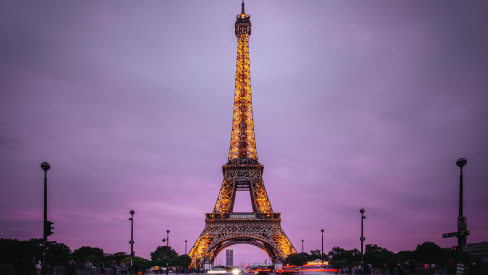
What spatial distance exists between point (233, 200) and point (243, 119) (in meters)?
15.8

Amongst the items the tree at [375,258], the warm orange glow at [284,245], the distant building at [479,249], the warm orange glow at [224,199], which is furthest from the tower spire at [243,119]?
the distant building at [479,249]

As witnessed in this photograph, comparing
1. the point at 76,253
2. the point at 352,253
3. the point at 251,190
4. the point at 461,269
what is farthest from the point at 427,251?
the point at 461,269

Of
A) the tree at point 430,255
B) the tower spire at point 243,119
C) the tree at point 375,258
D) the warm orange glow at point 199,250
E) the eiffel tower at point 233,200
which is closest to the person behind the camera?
the warm orange glow at point 199,250

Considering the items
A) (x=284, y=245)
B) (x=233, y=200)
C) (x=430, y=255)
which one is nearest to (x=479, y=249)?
(x=430, y=255)

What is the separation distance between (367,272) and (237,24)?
6653 cm

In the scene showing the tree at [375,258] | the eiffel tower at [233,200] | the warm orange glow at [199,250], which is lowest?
the tree at [375,258]

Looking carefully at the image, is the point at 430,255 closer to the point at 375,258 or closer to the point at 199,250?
the point at 375,258

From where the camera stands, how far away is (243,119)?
8750cm

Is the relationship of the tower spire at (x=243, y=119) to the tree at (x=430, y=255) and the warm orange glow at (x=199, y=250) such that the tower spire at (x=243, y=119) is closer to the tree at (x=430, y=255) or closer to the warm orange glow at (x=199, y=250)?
the warm orange glow at (x=199, y=250)

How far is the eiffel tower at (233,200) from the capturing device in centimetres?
7788

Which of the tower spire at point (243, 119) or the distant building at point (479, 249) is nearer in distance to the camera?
the tower spire at point (243, 119)

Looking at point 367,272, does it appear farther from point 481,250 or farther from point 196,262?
point 481,250

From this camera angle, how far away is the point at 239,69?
89562 millimetres

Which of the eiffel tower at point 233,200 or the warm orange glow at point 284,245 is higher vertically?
the eiffel tower at point 233,200
